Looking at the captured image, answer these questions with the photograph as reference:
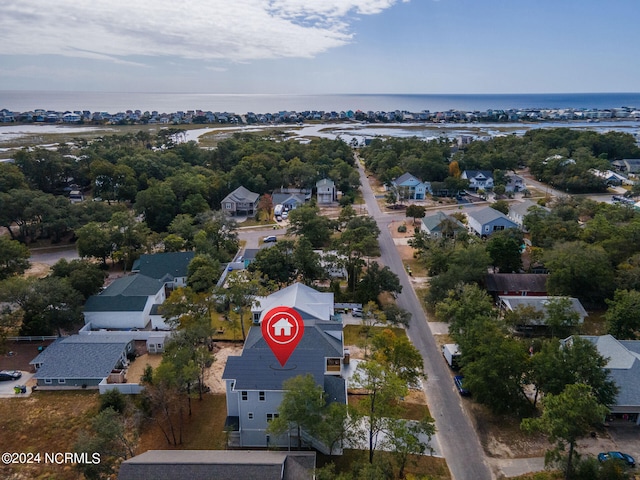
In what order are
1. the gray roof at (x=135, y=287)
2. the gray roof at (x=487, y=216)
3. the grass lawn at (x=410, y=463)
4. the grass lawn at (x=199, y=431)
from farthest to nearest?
1. the gray roof at (x=487, y=216)
2. the gray roof at (x=135, y=287)
3. the grass lawn at (x=199, y=431)
4. the grass lawn at (x=410, y=463)

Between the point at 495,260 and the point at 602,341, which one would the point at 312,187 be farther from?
the point at 602,341

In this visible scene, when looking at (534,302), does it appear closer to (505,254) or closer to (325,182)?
(505,254)

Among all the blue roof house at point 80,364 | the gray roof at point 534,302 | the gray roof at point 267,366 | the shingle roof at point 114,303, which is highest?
the gray roof at point 267,366

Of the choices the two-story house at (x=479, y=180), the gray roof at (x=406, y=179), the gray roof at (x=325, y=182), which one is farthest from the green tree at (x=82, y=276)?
the two-story house at (x=479, y=180)

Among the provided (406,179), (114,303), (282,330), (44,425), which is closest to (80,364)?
(44,425)

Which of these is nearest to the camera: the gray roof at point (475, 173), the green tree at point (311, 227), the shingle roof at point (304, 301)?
the shingle roof at point (304, 301)

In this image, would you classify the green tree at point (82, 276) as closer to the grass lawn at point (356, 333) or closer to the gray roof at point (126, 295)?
the gray roof at point (126, 295)
